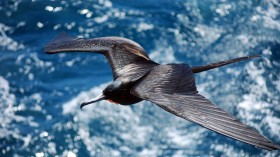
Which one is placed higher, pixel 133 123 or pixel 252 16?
pixel 252 16

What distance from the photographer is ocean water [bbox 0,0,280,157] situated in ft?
22.4

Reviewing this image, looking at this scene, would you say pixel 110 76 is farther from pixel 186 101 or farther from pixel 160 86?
pixel 186 101

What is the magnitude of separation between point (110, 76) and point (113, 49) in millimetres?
3721

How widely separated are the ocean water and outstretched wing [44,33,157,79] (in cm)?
242

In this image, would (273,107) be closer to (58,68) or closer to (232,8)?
(232,8)

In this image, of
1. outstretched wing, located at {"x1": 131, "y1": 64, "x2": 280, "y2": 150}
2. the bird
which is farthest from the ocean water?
outstretched wing, located at {"x1": 131, "y1": 64, "x2": 280, "y2": 150}

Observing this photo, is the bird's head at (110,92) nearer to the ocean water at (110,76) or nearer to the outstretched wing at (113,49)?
the outstretched wing at (113,49)

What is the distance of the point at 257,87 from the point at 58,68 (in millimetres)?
3366

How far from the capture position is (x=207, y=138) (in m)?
6.94

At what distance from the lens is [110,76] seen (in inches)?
324

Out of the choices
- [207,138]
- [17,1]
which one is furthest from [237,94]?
[17,1]

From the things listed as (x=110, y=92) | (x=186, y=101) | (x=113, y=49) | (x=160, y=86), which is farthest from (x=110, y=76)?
(x=186, y=101)

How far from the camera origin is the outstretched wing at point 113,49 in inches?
171

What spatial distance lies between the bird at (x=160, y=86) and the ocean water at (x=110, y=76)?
224cm
